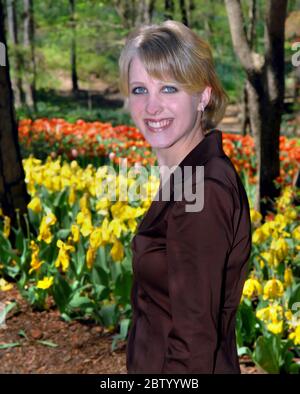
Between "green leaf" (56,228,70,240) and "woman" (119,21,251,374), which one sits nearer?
"woman" (119,21,251,374)

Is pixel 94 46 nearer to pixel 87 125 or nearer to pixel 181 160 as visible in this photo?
pixel 87 125

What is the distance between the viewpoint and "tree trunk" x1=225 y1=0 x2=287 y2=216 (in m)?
5.27

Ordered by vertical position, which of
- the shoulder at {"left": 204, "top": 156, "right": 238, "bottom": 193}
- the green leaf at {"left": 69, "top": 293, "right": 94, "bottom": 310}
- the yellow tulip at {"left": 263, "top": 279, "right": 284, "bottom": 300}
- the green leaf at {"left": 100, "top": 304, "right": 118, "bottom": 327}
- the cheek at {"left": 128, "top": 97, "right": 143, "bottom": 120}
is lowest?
the green leaf at {"left": 100, "top": 304, "right": 118, "bottom": 327}

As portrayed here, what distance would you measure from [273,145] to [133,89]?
3792 mm

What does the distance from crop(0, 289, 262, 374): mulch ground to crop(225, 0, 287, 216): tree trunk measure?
225 centimetres

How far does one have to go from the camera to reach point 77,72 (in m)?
35.5

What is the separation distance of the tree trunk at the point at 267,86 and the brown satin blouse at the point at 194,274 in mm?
3757

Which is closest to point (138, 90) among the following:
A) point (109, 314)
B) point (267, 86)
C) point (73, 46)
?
point (109, 314)

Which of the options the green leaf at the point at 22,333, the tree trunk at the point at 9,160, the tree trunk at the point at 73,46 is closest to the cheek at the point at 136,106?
the green leaf at the point at 22,333

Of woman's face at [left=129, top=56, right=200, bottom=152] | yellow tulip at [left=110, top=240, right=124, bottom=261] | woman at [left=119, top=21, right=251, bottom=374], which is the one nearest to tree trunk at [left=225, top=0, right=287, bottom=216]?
yellow tulip at [left=110, top=240, right=124, bottom=261]

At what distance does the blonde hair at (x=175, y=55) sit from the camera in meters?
1.69

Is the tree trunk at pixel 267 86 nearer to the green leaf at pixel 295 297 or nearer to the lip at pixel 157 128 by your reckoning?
the green leaf at pixel 295 297

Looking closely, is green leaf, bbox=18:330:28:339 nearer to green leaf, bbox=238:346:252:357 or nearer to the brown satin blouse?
green leaf, bbox=238:346:252:357

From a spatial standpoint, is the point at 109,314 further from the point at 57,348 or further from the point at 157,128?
the point at 157,128
